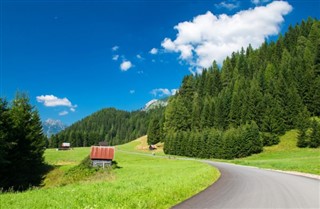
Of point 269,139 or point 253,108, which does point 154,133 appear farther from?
point 269,139

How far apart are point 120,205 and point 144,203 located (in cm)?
106

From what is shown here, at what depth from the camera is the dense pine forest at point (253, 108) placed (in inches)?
3083

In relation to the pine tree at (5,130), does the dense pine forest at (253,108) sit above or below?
above

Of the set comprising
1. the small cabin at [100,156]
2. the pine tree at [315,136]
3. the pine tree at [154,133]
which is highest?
the pine tree at [154,133]

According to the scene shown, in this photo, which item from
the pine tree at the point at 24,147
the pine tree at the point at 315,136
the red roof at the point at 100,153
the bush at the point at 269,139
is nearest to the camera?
the pine tree at the point at 24,147

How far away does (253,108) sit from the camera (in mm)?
91375

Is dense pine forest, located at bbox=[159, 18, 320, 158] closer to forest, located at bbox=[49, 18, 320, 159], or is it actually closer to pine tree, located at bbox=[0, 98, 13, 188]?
forest, located at bbox=[49, 18, 320, 159]

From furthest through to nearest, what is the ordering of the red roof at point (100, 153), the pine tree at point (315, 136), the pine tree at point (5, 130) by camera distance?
the pine tree at point (315, 136)
the red roof at point (100, 153)
the pine tree at point (5, 130)

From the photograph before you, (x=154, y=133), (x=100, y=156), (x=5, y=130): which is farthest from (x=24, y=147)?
(x=154, y=133)

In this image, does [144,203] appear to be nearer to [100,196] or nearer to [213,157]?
[100,196]

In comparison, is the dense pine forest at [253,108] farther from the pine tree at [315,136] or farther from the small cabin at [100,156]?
the small cabin at [100,156]

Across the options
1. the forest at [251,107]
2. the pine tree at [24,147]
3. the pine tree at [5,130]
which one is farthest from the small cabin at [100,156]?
the forest at [251,107]

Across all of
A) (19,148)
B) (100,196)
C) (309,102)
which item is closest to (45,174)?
(19,148)

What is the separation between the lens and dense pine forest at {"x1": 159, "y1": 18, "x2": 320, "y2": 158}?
78312 millimetres
